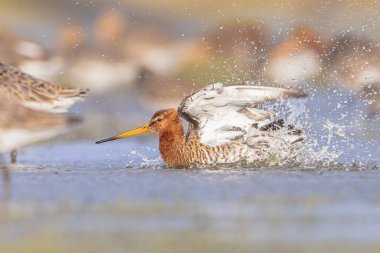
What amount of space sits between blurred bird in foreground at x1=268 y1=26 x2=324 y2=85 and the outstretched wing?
5.65 m

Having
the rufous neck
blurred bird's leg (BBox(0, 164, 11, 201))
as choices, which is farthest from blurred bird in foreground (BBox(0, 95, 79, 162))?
the rufous neck

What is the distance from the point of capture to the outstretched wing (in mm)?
10414

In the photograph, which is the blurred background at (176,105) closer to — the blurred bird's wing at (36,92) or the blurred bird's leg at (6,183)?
the blurred bird's leg at (6,183)

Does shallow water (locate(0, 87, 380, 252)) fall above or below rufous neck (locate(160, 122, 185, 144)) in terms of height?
below

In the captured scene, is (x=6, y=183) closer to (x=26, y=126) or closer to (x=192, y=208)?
(x=26, y=126)

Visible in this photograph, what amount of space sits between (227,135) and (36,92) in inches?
72.1

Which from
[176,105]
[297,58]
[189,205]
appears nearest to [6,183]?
[189,205]

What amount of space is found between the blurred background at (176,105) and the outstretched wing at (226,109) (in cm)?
53

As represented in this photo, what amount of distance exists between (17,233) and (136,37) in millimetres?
11932

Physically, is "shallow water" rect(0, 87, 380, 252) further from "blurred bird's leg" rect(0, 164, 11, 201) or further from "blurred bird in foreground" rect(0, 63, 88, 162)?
"blurred bird in foreground" rect(0, 63, 88, 162)

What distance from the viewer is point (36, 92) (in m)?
11.1

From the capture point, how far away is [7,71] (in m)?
11.1

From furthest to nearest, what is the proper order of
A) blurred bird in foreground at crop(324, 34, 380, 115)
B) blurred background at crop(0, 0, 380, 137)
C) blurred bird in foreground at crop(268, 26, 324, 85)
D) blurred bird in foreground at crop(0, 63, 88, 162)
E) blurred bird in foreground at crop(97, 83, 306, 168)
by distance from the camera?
blurred bird in foreground at crop(268, 26, 324, 85)
blurred background at crop(0, 0, 380, 137)
blurred bird in foreground at crop(324, 34, 380, 115)
blurred bird in foreground at crop(0, 63, 88, 162)
blurred bird in foreground at crop(97, 83, 306, 168)

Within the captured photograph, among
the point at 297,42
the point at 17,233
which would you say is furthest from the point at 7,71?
the point at 297,42
